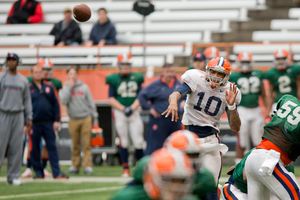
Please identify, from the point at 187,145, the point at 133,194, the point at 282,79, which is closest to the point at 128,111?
the point at 282,79

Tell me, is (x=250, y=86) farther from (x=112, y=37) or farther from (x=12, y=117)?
(x=112, y=37)

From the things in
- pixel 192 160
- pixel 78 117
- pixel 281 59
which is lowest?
pixel 78 117

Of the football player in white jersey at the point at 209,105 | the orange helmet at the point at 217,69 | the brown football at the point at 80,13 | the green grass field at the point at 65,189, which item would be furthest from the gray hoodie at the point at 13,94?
the orange helmet at the point at 217,69

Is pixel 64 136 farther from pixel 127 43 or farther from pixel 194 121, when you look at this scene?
pixel 194 121

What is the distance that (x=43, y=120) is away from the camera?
27.7ft

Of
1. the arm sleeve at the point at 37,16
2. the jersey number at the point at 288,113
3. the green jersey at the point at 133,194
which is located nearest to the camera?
the green jersey at the point at 133,194

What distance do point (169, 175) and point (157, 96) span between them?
6.11m

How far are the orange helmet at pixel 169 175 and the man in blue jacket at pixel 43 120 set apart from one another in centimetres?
586

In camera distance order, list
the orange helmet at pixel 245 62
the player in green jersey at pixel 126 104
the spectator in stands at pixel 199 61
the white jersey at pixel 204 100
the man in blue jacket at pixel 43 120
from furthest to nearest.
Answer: the orange helmet at pixel 245 62
the player in green jersey at pixel 126 104
the man in blue jacket at pixel 43 120
the spectator in stands at pixel 199 61
the white jersey at pixel 204 100

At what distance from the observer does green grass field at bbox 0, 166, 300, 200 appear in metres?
6.43

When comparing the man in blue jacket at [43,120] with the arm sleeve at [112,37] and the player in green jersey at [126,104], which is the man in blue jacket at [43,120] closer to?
the player in green jersey at [126,104]

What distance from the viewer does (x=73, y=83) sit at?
9.10m

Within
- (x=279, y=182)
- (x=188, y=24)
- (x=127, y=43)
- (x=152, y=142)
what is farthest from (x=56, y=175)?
(x=188, y=24)

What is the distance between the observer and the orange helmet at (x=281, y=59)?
30.1 feet
